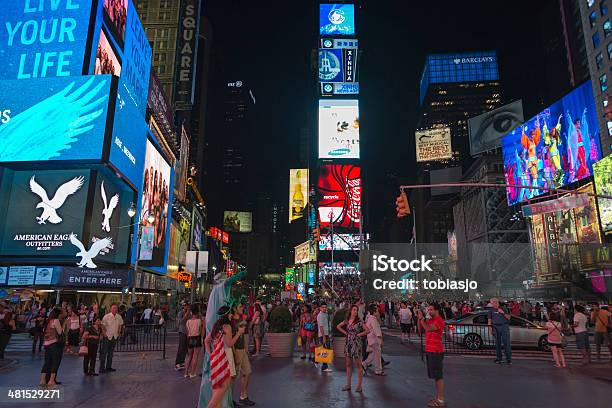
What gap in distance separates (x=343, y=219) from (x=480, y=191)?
111 ft

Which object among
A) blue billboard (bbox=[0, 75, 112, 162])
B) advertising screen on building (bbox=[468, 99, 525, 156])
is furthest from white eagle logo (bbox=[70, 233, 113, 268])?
advertising screen on building (bbox=[468, 99, 525, 156])

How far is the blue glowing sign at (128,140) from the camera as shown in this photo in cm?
3553

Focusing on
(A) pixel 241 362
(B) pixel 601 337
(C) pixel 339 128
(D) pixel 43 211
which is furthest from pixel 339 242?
(A) pixel 241 362

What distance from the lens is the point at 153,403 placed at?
8172mm

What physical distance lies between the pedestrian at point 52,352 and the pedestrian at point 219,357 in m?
4.95

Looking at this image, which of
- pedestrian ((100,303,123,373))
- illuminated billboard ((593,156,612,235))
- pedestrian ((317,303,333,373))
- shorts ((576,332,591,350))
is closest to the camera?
pedestrian ((100,303,123,373))

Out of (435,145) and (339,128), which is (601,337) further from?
(339,128)

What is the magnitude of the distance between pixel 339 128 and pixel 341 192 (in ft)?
53.4

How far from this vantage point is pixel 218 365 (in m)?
6.84

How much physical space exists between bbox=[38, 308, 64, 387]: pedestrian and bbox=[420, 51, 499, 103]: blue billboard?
164 m

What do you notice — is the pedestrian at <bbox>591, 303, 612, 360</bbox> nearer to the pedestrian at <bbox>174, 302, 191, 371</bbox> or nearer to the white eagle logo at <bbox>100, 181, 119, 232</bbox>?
the pedestrian at <bbox>174, 302, 191, 371</bbox>

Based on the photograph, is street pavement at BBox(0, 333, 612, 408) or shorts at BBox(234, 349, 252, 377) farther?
street pavement at BBox(0, 333, 612, 408)

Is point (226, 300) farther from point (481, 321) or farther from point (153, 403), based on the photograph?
point (481, 321)

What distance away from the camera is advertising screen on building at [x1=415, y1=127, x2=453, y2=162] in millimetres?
88688
